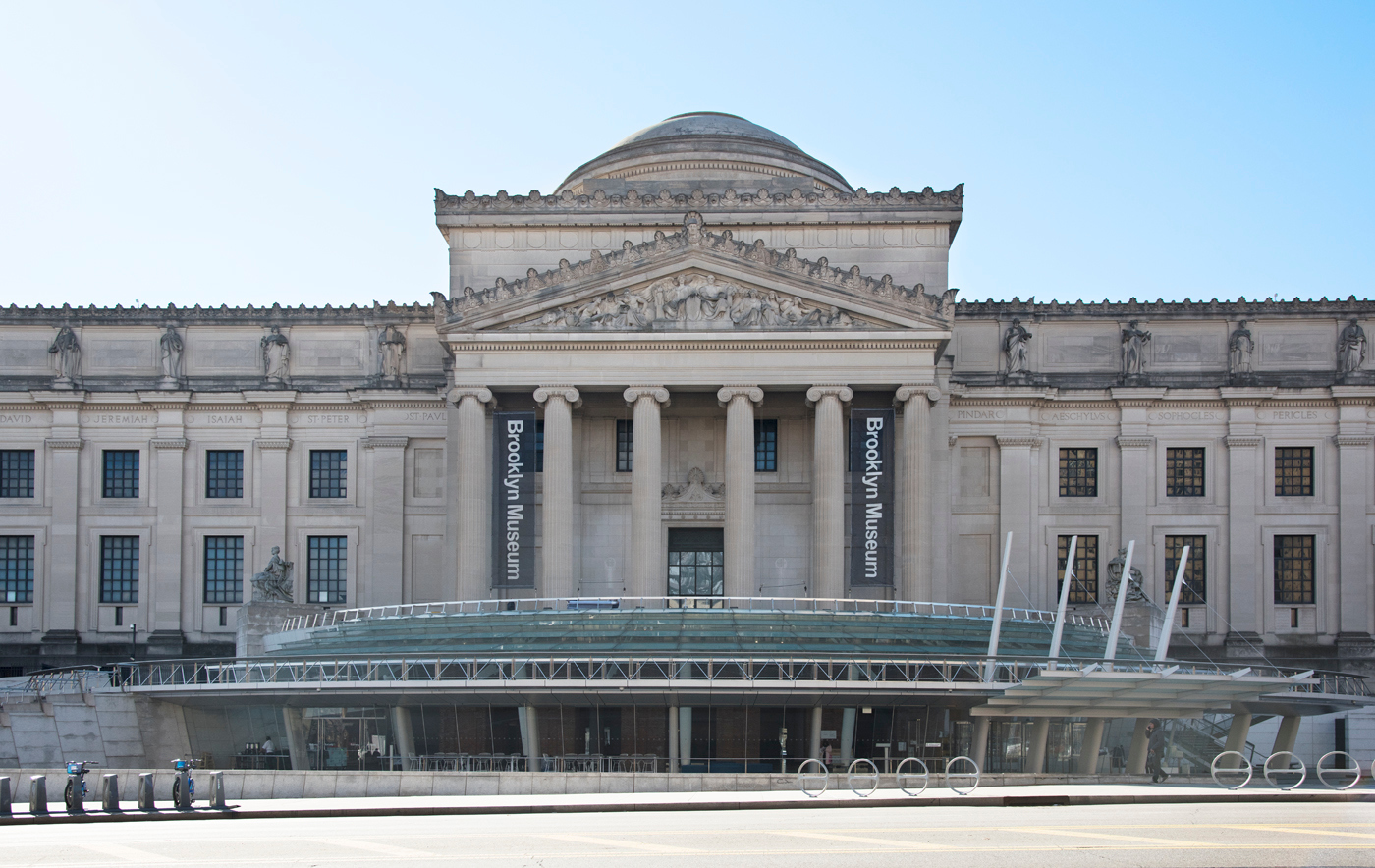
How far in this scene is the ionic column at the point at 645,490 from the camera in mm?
61094

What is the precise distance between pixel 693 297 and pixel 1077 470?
72.7ft

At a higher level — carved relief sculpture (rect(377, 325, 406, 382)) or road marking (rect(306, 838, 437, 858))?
carved relief sculpture (rect(377, 325, 406, 382))

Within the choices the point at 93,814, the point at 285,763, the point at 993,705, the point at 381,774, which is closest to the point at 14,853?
the point at 93,814

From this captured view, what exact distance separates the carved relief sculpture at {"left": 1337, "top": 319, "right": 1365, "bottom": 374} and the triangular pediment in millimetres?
21985

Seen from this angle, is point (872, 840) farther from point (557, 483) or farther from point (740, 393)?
point (557, 483)

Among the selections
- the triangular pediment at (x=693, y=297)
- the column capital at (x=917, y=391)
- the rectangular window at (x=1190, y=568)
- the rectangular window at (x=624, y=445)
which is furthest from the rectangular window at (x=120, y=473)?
the rectangular window at (x=1190, y=568)

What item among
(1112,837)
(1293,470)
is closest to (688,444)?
(1293,470)

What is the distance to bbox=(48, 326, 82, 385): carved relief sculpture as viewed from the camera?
71.2 m

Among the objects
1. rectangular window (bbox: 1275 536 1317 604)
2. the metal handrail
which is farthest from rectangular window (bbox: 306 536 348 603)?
rectangular window (bbox: 1275 536 1317 604)

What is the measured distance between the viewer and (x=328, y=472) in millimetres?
71438

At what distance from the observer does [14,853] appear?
87.1 ft

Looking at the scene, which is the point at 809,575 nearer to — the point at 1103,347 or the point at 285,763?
the point at 1103,347

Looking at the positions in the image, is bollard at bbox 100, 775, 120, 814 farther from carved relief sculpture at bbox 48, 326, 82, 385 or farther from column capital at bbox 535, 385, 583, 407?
carved relief sculpture at bbox 48, 326, 82, 385

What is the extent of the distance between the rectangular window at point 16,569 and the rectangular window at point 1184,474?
188 feet
